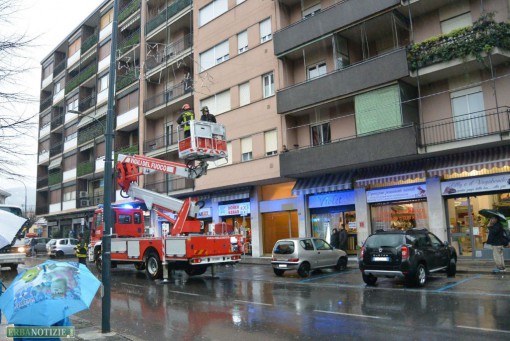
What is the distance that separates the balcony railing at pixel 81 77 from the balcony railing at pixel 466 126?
35.0 meters

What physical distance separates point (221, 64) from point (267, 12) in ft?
14.8

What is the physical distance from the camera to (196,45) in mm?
29625

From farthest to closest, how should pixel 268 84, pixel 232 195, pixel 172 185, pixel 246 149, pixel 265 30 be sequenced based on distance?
1. pixel 172 185
2. pixel 232 195
3. pixel 246 149
4. pixel 265 30
5. pixel 268 84

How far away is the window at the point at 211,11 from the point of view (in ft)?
92.3

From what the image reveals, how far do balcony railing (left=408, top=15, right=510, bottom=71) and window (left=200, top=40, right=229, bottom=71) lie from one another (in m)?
12.7

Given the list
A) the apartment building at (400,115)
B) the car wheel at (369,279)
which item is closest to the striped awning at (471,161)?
the apartment building at (400,115)

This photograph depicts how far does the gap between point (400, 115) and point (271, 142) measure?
306 inches

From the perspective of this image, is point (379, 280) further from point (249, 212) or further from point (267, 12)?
point (267, 12)

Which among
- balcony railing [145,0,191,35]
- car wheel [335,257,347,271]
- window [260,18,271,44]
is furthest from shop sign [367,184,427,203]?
balcony railing [145,0,191,35]

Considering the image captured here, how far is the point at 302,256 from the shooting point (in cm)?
1602

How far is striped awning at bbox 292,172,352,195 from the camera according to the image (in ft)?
68.3

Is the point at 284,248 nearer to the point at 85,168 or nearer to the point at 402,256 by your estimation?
the point at 402,256

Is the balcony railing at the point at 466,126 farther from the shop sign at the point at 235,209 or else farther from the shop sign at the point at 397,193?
the shop sign at the point at 235,209

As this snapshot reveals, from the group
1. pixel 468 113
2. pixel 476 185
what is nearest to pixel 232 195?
pixel 476 185
